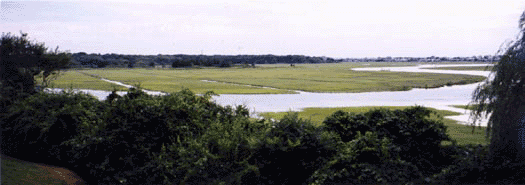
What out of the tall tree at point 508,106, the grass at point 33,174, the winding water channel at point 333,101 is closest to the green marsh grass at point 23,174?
the grass at point 33,174

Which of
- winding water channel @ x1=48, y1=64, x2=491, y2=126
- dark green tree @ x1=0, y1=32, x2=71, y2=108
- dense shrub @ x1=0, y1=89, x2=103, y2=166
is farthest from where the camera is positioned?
winding water channel @ x1=48, y1=64, x2=491, y2=126

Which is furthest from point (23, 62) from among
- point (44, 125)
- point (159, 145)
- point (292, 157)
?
point (292, 157)

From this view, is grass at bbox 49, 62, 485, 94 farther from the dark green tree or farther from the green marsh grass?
the green marsh grass

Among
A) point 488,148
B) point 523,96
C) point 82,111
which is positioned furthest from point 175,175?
point 523,96

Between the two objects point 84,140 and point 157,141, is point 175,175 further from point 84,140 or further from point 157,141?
point 84,140

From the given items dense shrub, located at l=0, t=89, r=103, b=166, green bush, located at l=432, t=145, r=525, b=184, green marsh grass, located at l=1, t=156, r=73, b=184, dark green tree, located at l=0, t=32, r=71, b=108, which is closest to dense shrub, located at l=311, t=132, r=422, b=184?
green bush, located at l=432, t=145, r=525, b=184

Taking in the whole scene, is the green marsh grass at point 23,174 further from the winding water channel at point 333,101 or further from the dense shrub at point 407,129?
the winding water channel at point 333,101
